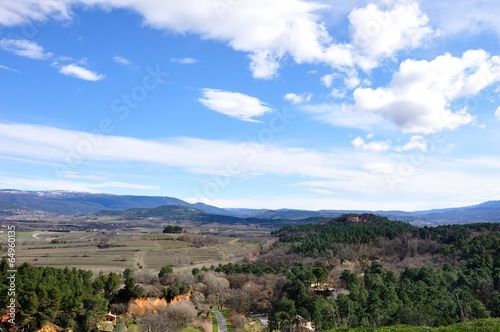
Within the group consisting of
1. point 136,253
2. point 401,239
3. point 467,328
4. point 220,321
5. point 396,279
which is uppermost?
point 467,328

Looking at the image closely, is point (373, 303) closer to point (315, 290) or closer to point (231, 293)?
point (315, 290)

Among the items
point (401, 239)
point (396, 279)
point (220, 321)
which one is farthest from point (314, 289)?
point (401, 239)

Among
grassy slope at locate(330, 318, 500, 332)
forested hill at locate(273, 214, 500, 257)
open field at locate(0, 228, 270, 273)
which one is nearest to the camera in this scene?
grassy slope at locate(330, 318, 500, 332)

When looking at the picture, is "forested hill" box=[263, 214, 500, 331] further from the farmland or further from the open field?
the open field

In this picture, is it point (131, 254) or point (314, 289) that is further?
point (131, 254)

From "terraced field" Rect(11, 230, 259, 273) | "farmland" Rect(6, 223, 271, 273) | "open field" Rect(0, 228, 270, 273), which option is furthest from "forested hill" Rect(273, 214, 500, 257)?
"terraced field" Rect(11, 230, 259, 273)

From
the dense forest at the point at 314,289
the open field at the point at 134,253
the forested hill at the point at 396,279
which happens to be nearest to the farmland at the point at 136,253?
the open field at the point at 134,253

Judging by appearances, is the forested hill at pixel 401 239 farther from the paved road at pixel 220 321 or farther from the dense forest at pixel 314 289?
the paved road at pixel 220 321

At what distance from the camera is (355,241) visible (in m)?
73.1

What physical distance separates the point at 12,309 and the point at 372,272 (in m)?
38.5

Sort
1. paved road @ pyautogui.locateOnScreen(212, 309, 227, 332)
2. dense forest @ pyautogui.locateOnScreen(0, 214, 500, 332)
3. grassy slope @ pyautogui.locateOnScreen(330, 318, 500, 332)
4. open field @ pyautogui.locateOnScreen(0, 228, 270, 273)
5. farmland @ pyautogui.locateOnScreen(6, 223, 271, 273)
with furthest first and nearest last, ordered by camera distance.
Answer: farmland @ pyautogui.locateOnScreen(6, 223, 271, 273) < open field @ pyautogui.locateOnScreen(0, 228, 270, 273) < paved road @ pyautogui.locateOnScreen(212, 309, 227, 332) < dense forest @ pyautogui.locateOnScreen(0, 214, 500, 332) < grassy slope @ pyautogui.locateOnScreen(330, 318, 500, 332)

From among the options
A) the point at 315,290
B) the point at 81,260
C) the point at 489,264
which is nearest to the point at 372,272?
the point at 315,290

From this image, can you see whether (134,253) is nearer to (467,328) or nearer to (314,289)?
(314,289)

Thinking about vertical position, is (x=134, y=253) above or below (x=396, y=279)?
below
